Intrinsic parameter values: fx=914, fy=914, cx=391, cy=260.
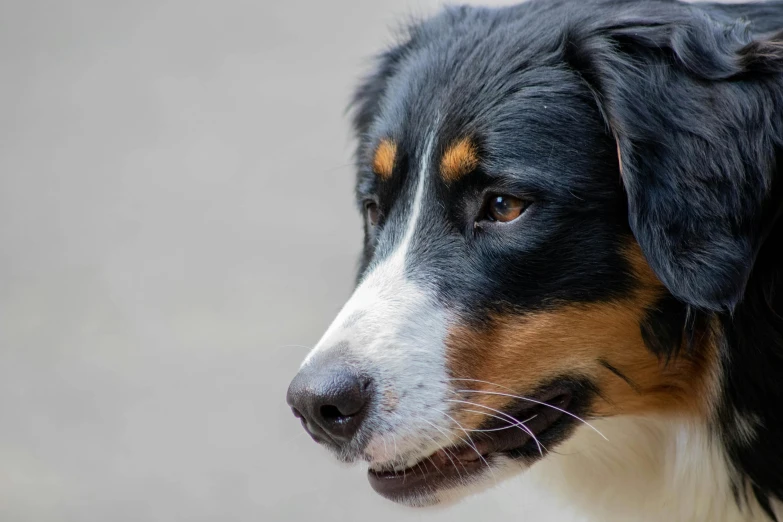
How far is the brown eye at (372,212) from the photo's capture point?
239cm

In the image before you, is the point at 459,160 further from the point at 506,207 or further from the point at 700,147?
the point at 700,147

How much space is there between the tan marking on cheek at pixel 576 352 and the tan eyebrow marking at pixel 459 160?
1.13 feet

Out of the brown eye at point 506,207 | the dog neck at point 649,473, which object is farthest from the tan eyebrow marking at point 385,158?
the dog neck at point 649,473

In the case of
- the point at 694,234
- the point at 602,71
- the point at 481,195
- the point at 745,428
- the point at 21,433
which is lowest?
the point at 21,433

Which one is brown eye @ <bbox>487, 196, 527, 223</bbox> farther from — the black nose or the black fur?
the black nose

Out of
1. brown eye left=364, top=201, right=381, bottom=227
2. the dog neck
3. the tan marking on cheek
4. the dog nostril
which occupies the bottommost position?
the dog neck

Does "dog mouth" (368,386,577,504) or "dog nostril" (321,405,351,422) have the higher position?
"dog nostril" (321,405,351,422)

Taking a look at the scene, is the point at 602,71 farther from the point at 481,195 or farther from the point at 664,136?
the point at 481,195

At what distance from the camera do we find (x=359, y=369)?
1888mm

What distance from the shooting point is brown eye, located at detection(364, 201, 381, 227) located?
2.39 m

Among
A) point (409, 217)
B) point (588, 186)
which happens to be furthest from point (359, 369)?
point (588, 186)

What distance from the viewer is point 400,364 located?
1911mm

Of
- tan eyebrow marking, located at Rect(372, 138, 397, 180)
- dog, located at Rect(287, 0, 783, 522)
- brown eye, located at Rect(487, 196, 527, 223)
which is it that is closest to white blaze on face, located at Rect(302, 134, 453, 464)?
dog, located at Rect(287, 0, 783, 522)

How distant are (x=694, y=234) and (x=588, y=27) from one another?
1.84 ft
